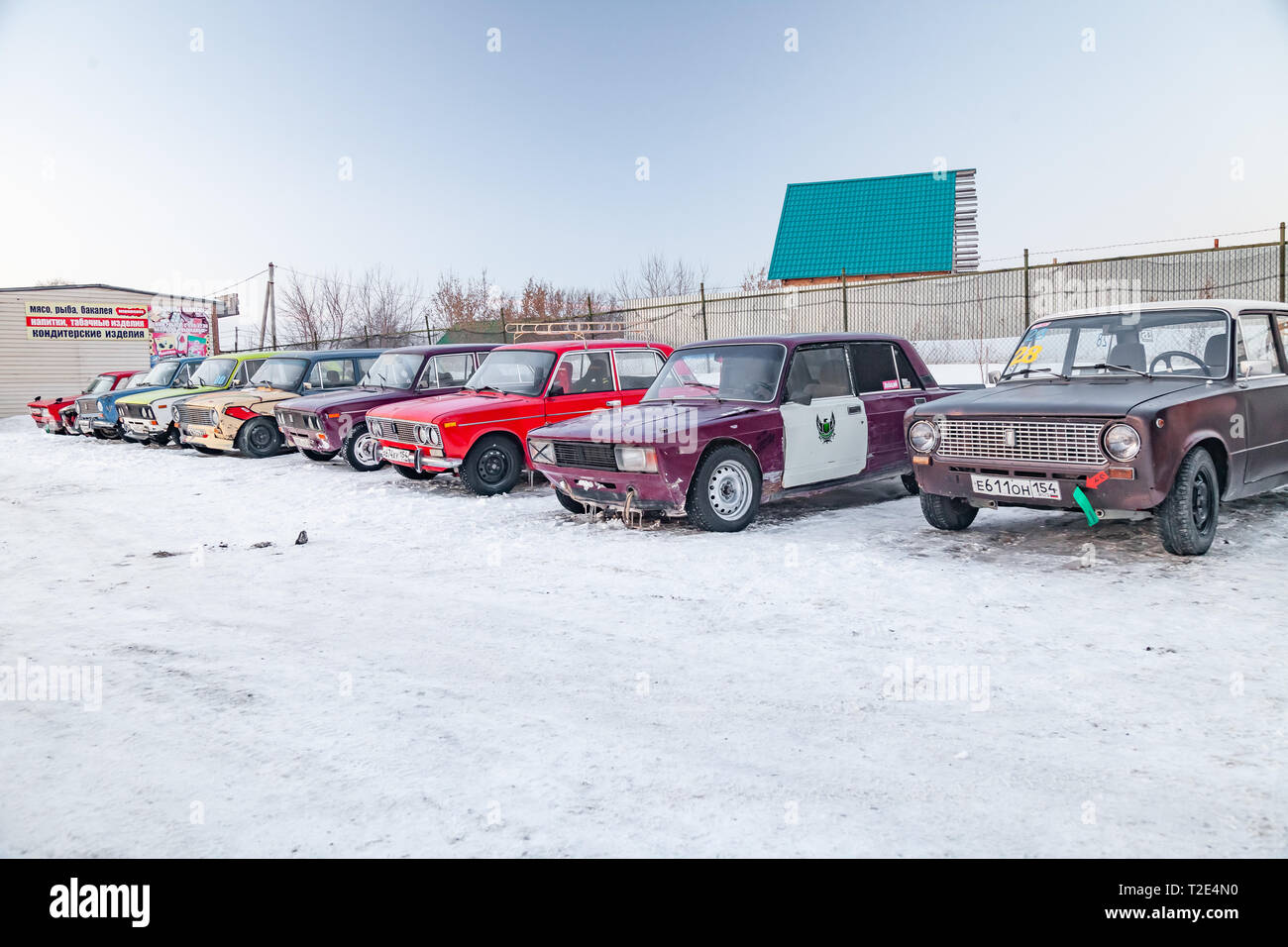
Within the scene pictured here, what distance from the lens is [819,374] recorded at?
793 cm

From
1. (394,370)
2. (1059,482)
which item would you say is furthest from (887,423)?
(394,370)

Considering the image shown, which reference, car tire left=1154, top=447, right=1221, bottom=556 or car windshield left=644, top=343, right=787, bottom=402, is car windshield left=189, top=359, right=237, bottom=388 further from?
car tire left=1154, top=447, right=1221, bottom=556

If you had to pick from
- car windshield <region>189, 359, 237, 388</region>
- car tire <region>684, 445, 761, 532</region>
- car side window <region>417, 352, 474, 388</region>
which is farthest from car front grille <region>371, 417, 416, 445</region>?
car windshield <region>189, 359, 237, 388</region>

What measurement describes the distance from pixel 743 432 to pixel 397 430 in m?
4.55

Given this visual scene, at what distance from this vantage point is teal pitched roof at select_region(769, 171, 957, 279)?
27578mm

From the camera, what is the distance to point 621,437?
726 cm

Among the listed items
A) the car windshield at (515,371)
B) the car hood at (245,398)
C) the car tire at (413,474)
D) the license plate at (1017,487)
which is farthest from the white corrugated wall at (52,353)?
the license plate at (1017,487)

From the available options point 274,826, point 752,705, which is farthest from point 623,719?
point 274,826

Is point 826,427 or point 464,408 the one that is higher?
point 464,408

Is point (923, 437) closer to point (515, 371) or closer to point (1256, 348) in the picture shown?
point (1256, 348)

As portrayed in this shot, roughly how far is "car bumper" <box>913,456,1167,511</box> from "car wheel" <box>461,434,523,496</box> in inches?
188

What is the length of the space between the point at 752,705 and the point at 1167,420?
11.7ft
